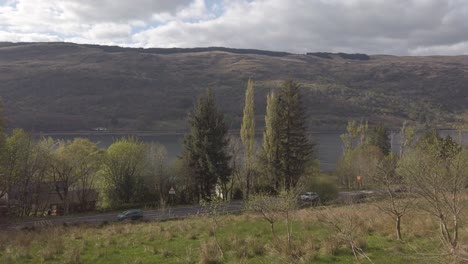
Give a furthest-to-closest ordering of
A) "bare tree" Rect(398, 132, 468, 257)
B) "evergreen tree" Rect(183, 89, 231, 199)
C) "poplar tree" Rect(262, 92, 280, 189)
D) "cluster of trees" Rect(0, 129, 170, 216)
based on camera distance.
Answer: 1. "poplar tree" Rect(262, 92, 280, 189)
2. "evergreen tree" Rect(183, 89, 231, 199)
3. "cluster of trees" Rect(0, 129, 170, 216)
4. "bare tree" Rect(398, 132, 468, 257)

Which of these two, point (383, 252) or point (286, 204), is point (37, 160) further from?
point (383, 252)

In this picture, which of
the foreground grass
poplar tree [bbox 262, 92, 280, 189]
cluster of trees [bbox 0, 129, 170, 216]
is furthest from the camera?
poplar tree [bbox 262, 92, 280, 189]

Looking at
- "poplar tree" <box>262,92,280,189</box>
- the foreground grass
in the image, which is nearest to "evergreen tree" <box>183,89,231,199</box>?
"poplar tree" <box>262,92,280,189</box>

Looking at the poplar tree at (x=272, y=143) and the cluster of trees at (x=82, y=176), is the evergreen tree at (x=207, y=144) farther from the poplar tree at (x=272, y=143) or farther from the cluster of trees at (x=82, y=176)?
the cluster of trees at (x=82, y=176)

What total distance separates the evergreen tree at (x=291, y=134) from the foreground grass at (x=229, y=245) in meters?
20.1

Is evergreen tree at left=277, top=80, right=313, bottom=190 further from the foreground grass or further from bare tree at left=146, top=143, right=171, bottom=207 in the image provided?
the foreground grass

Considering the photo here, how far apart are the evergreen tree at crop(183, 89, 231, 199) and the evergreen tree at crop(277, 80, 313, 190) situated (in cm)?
624

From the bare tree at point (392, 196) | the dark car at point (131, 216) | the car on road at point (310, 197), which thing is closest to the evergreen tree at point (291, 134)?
the car on road at point (310, 197)

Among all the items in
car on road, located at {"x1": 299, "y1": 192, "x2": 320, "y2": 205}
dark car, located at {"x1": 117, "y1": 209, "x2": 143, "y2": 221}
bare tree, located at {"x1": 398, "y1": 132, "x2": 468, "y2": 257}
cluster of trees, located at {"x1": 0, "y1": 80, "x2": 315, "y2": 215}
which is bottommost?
car on road, located at {"x1": 299, "y1": 192, "x2": 320, "y2": 205}

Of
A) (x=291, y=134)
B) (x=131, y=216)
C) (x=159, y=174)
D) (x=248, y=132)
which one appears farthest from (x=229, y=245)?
(x=159, y=174)

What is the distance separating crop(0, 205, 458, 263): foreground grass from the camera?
48.4 ft

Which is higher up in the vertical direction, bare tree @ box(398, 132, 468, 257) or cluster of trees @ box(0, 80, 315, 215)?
bare tree @ box(398, 132, 468, 257)

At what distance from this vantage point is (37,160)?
40.8 meters

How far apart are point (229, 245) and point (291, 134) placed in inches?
1107
